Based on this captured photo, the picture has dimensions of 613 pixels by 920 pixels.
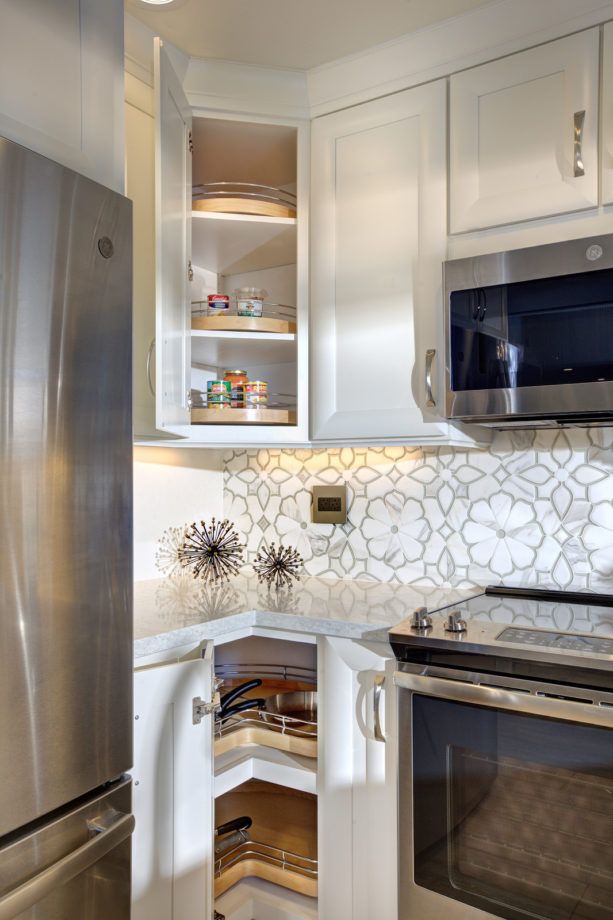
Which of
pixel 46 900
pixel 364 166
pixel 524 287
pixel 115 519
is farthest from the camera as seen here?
pixel 364 166

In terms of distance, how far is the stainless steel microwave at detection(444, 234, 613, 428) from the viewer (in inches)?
57.9

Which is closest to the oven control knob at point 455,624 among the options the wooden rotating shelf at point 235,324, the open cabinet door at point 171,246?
the open cabinet door at point 171,246

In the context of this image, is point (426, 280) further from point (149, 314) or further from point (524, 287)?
point (149, 314)

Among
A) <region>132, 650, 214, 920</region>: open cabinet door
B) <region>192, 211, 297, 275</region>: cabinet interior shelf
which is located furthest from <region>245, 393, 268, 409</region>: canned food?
<region>132, 650, 214, 920</region>: open cabinet door

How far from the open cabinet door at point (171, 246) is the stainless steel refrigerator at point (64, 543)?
0.39m

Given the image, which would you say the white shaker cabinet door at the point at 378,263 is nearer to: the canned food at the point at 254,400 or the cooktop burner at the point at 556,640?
the canned food at the point at 254,400

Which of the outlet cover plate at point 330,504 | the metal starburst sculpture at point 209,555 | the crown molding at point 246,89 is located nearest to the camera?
the crown molding at point 246,89

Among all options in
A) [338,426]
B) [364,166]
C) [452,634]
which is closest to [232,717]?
[452,634]

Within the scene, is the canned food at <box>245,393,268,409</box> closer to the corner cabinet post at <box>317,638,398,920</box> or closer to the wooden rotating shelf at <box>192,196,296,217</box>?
the wooden rotating shelf at <box>192,196,296,217</box>

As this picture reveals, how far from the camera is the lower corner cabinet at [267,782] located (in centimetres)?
137

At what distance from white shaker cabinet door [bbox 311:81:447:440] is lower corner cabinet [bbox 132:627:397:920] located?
62 centimetres

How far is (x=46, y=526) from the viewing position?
2.96ft

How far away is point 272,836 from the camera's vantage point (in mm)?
1695

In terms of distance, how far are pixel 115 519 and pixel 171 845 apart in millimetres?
784
